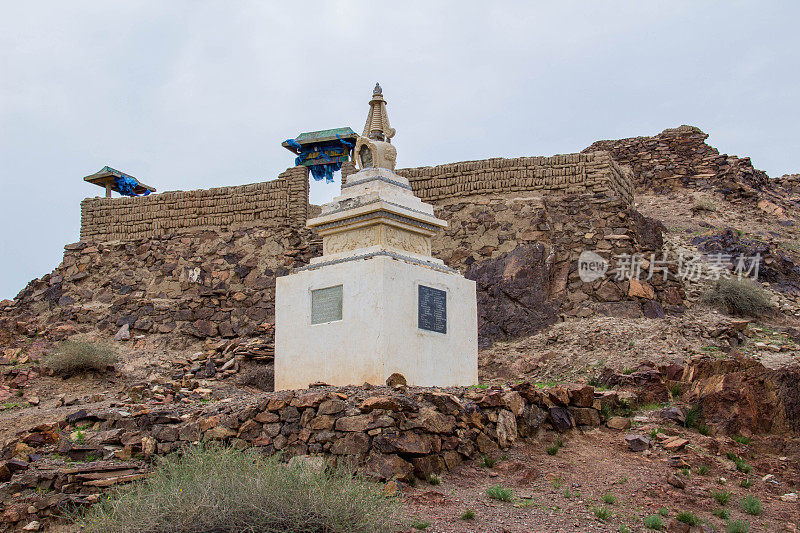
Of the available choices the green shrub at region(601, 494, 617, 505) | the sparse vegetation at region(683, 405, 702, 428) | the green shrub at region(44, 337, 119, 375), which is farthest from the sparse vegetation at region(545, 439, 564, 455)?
the green shrub at region(44, 337, 119, 375)

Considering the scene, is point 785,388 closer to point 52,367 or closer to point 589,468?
point 589,468

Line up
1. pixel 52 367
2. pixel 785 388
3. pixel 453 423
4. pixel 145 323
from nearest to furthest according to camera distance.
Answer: pixel 453 423
pixel 785 388
pixel 52 367
pixel 145 323

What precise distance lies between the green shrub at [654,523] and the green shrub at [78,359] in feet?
35.8

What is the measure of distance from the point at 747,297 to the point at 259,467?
41.5 ft

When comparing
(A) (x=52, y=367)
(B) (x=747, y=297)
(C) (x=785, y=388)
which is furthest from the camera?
(B) (x=747, y=297)

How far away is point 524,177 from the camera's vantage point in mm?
17172

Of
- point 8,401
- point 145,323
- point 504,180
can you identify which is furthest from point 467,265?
point 8,401

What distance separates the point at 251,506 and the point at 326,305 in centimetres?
384

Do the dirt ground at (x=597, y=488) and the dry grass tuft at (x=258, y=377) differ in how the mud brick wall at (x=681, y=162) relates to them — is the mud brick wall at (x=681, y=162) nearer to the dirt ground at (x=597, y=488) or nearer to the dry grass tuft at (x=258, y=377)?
the dry grass tuft at (x=258, y=377)

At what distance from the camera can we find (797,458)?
8.27 meters

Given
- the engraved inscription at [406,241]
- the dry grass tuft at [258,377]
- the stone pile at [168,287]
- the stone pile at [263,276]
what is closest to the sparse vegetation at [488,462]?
the engraved inscription at [406,241]

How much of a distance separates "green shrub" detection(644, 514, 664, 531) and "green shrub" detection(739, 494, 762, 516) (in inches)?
38.7

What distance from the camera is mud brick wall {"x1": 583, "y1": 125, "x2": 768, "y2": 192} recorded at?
2466 centimetres

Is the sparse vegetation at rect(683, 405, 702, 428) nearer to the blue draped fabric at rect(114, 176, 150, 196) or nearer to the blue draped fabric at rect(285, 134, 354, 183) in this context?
the blue draped fabric at rect(285, 134, 354, 183)
